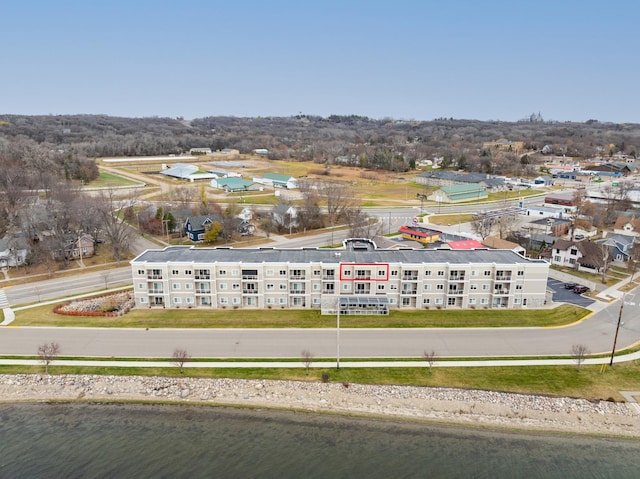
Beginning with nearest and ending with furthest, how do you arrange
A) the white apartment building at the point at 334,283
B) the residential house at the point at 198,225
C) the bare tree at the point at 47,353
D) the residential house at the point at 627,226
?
the bare tree at the point at 47,353 < the white apartment building at the point at 334,283 < the residential house at the point at 198,225 < the residential house at the point at 627,226

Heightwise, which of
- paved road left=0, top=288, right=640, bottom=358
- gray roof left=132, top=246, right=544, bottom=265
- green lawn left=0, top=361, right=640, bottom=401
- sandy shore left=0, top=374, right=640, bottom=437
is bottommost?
sandy shore left=0, top=374, right=640, bottom=437

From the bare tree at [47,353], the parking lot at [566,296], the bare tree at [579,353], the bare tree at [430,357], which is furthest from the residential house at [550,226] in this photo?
the bare tree at [47,353]

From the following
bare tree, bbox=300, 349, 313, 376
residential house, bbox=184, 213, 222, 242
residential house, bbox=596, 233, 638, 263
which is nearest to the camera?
bare tree, bbox=300, 349, 313, 376

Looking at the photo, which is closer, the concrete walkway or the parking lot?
the concrete walkway

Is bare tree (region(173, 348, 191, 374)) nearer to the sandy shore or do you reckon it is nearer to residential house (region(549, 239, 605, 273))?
the sandy shore

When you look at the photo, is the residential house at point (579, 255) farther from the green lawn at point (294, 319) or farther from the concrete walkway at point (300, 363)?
the concrete walkway at point (300, 363)

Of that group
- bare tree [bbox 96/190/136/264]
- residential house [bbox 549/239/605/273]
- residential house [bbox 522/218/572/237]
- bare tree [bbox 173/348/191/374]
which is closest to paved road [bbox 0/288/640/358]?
bare tree [bbox 173/348/191/374]
